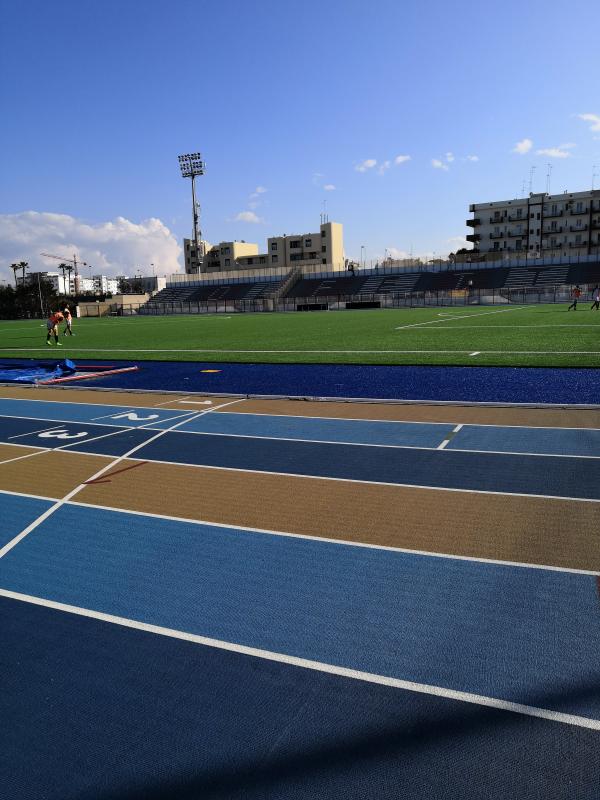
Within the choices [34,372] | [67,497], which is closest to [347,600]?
[67,497]

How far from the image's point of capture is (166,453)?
894 centimetres

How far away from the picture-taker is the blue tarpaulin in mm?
16547

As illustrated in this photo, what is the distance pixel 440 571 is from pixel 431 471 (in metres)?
2.80

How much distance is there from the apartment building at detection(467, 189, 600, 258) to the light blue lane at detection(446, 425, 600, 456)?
10075 cm

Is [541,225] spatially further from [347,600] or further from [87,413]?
[347,600]

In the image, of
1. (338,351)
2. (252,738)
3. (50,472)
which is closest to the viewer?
(252,738)

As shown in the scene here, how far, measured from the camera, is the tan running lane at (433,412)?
33.0 ft

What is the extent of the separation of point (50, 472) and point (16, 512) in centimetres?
150

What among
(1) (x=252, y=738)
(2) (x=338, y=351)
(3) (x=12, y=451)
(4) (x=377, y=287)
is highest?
(4) (x=377, y=287)

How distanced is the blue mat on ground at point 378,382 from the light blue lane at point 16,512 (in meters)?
7.18

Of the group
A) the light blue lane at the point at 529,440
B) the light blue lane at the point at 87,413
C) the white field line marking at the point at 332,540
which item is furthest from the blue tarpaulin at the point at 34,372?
the light blue lane at the point at 529,440

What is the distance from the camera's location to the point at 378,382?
14.7 meters

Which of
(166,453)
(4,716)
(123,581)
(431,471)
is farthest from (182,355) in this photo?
(4,716)

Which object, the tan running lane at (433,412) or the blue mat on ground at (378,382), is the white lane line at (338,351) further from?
the tan running lane at (433,412)
